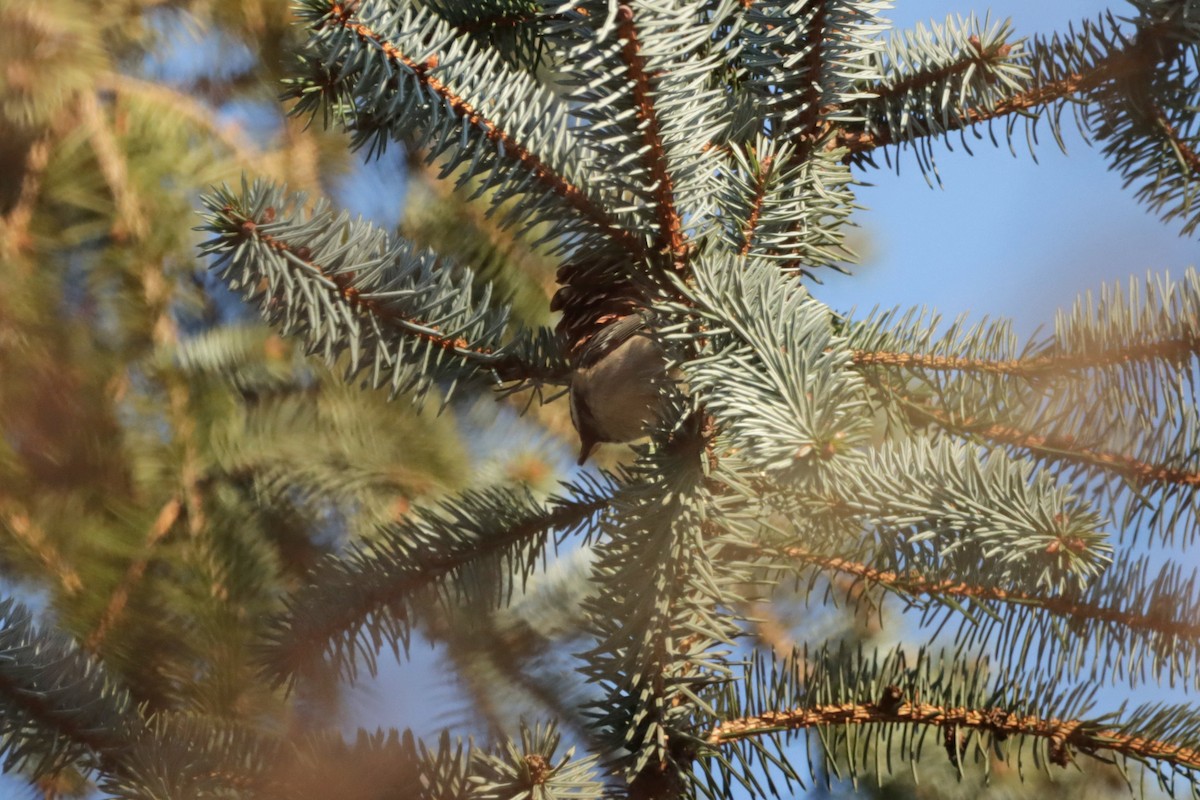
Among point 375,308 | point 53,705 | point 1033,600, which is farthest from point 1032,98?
point 53,705

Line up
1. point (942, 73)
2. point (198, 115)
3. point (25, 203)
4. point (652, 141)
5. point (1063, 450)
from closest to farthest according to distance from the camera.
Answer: point (652, 141)
point (1063, 450)
point (942, 73)
point (25, 203)
point (198, 115)

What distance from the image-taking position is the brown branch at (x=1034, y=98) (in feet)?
1.93

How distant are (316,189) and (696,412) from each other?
1.69ft

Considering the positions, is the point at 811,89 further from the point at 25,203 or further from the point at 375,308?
the point at 25,203

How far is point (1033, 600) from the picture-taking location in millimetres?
496

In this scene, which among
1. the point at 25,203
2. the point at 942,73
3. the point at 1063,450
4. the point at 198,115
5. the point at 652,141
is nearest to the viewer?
the point at 652,141

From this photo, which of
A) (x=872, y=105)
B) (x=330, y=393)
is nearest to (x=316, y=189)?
(x=330, y=393)

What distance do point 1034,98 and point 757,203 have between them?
270 millimetres

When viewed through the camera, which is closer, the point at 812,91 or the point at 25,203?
the point at 812,91

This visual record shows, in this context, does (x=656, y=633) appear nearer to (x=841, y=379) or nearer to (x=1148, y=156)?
(x=841, y=379)

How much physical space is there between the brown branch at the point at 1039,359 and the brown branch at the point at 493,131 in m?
0.19

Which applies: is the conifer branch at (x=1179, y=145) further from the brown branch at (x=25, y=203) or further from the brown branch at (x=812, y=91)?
the brown branch at (x=25, y=203)

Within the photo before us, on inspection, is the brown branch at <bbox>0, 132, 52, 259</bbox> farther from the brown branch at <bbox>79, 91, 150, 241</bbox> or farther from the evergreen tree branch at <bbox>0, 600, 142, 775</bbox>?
the evergreen tree branch at <bbox>0, 600, 142, 775</bbox>

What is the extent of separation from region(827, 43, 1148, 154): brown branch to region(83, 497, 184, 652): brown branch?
1.68ft
